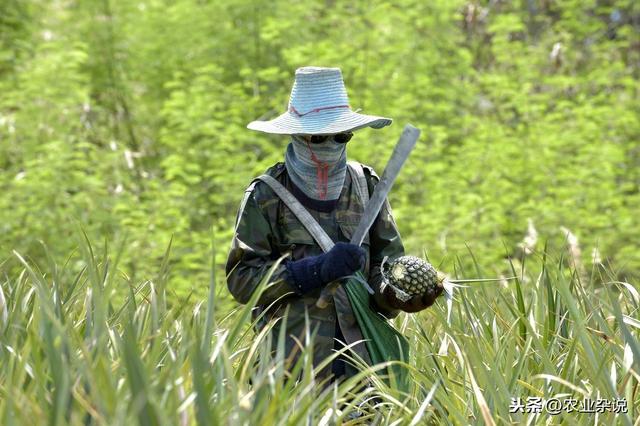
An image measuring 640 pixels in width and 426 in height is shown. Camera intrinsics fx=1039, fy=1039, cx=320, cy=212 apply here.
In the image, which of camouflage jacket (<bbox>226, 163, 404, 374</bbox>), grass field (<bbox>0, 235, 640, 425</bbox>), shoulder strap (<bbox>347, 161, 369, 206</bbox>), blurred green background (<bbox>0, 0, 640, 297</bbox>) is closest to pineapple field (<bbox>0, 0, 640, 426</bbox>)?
blurred green background (<bbox>0, 0, 640, 297</bbox>)

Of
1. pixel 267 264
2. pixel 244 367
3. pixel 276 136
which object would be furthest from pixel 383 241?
pixel 276 136

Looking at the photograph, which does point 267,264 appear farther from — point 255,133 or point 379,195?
point 255,133

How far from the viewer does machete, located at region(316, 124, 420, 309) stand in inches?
114

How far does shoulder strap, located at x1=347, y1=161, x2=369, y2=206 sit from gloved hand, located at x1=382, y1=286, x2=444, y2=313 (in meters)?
0.33

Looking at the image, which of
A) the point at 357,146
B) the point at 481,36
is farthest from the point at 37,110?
the point at 481,36

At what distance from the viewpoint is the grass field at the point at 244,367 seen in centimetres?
197

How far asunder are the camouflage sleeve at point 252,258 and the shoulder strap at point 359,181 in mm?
294

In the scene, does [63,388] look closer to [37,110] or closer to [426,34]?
[37,110]

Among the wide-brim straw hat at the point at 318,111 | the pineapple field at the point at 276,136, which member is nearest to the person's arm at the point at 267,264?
the wide-brim straw hat at the point at 318,111

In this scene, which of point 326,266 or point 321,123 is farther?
point 321,123

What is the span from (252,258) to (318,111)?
0.48 meters

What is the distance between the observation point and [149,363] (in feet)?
7.14

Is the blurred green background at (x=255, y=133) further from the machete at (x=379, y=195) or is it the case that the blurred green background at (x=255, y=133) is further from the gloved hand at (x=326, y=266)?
the gloved hand at (x=326, y=266)

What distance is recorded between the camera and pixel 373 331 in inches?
116
